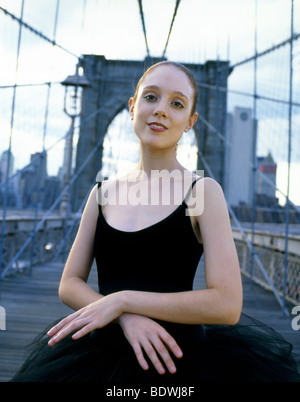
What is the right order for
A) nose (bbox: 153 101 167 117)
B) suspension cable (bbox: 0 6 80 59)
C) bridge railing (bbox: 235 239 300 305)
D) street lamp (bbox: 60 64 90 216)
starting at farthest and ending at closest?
street lamp (bbox: 60 64 90 216) < bridge railing (bbox: 235 239 300 305) < suspension cable (bbox: 0 6 80 59) < nose (bbox: 153 101 167 117)

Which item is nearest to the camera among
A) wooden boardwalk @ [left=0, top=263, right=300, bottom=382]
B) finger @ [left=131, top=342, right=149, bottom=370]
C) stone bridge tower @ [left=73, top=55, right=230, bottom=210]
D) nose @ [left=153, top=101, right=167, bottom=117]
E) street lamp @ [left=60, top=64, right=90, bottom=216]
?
finger @ [left=131, top=342, right=149, bottom=370]

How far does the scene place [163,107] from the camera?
2.41 feet

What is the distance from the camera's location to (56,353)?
28.2 inches

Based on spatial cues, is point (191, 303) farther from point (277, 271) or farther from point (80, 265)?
point (277, 271)

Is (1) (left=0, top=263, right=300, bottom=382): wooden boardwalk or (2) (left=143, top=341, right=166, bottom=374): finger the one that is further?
(1) (left=0, top=263, right=300, bottom=382): wooden boardwalk

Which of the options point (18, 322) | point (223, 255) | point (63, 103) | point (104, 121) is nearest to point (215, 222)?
point (223, 255)

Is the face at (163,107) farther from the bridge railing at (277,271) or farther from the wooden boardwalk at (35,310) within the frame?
the bridge railing at (277,271)

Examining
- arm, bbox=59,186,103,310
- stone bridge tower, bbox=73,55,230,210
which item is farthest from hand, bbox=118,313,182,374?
stone bridge tower, bbox=73,55,230,210

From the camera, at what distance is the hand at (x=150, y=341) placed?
1.95 ft

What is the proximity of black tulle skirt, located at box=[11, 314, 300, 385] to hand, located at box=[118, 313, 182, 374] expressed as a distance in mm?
29

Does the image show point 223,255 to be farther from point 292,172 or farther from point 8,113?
point 8,113

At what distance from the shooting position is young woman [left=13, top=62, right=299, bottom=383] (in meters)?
0.63

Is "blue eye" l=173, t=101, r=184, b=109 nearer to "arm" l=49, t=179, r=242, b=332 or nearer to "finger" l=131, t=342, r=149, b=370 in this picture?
"arm" l=49, t=179, r=242, b=332

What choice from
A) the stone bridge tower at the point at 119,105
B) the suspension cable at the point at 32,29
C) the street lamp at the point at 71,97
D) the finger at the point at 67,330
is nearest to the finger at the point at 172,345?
the finger at the point at 67,330
